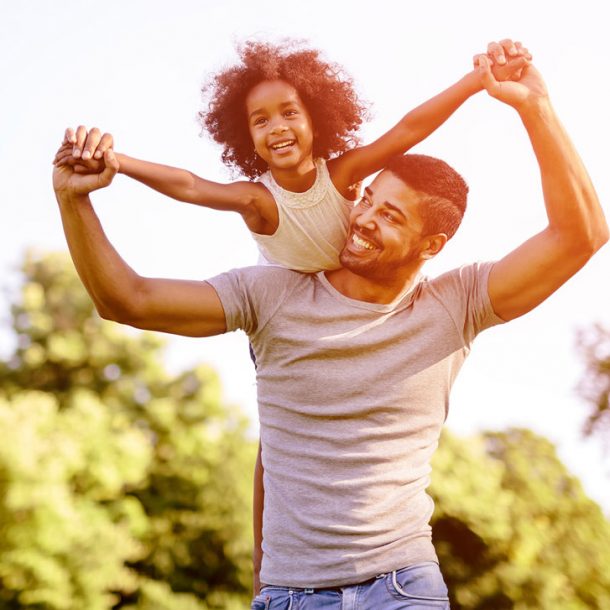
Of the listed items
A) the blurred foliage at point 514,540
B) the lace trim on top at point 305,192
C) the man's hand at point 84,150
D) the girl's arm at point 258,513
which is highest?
the man's hand at point 84,150

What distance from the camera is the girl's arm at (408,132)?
2.57m

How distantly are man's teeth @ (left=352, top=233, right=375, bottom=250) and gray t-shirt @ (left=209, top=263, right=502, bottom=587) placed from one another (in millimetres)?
132

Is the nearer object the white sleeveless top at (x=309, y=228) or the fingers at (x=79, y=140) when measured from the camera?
the fingers at (x=79, y=140)

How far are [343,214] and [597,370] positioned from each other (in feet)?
25.9

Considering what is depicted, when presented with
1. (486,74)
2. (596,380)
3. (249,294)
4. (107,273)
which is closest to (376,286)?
(249,294)

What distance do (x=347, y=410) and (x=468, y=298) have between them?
15.5 inches

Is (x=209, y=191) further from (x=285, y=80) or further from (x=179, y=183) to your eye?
(x=285, y=80)

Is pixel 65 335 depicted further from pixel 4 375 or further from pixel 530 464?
pixel 530 464

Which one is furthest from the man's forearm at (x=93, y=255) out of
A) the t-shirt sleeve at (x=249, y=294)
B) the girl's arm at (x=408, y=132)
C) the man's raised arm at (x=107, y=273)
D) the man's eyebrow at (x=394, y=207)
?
the girl's arm at (x=408, y=132)

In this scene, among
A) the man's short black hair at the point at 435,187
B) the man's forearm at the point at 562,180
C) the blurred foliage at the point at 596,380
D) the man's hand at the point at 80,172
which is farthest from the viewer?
the blurred foliage at the point at 596,380

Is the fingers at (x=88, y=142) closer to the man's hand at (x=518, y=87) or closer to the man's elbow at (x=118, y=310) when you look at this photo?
the man's elbow at (x=118, y=310)

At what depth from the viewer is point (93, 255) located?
2027 mm

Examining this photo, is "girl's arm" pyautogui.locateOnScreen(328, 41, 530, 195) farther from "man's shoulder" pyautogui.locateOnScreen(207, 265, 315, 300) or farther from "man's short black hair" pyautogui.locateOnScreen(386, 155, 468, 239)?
"man's shoulder" pyautogui.locateOnScreen(207, 265, 315, 300)

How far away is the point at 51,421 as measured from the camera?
623 inches
